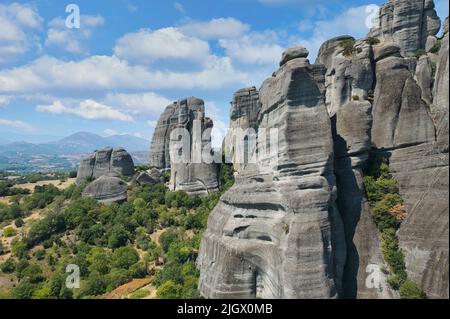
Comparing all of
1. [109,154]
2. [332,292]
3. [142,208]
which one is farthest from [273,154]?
[109,154]

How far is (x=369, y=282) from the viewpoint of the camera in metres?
17.1

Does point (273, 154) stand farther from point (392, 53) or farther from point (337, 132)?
point (392, 53)

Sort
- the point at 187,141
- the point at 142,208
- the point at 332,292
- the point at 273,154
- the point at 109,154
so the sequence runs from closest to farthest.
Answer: the point at 332,292 → the point at 273,154 → the point at 142,208 → the point at 187,141 → the point at 109,154

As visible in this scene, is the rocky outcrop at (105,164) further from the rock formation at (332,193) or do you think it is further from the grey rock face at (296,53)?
the grey rock face at (296,53)

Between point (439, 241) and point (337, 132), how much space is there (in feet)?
25.2

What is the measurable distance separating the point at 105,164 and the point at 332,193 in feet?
147

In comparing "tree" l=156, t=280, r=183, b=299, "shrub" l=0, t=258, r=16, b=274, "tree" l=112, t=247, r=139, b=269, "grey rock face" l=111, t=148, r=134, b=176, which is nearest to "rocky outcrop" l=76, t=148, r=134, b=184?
"grey rock face" l=111, t=148, r=134, b=176

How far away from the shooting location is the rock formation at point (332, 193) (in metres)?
15.9

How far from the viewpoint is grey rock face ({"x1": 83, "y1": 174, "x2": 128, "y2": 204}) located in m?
44.2

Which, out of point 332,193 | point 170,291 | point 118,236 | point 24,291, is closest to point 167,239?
point 118,236

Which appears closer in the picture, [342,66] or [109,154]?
[342,66]

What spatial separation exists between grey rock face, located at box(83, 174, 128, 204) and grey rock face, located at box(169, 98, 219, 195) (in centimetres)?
665

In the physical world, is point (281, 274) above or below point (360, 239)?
below

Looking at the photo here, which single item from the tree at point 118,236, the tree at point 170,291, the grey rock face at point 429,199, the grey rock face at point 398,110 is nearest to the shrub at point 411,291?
the grey rock face at point 429,199
